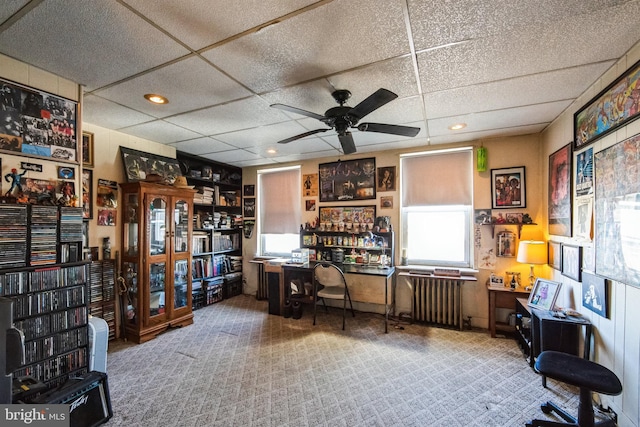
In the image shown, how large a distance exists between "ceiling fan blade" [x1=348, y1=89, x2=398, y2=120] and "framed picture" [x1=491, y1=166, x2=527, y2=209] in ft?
8.18

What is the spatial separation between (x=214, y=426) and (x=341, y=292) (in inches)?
83.7

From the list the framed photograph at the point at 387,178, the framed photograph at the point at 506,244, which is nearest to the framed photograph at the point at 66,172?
the framed photograph at the point at 387,178

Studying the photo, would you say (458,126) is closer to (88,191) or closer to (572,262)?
(572,262)

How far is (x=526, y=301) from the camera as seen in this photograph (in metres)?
2.99

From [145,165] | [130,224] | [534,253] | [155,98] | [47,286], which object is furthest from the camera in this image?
[145,165]

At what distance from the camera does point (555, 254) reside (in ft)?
9.39

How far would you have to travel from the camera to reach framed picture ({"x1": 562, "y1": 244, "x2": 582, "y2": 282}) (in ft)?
7.73

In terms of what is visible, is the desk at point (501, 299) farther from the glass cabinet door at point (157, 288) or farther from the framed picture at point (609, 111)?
the glass cabinet door at point (157, 288)

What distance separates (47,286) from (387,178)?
12.7ft

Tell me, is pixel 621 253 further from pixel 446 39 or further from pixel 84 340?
pixel 84 340

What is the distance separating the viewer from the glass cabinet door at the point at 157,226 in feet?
10.9

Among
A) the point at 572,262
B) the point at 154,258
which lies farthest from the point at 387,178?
the point at 154,258

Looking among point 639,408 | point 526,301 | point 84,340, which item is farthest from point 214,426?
point 526,301

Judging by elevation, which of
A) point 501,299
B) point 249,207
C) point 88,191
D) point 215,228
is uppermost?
point 88,191
